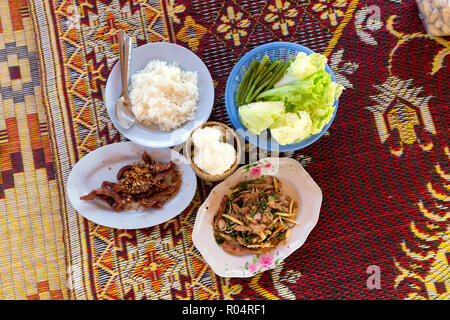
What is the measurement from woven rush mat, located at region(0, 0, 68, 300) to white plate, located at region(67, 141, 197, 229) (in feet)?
0.93

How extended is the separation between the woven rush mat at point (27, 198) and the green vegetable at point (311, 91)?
1.39m

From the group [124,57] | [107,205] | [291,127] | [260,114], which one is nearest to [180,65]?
[124,57]

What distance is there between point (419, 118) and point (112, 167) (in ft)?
5.73

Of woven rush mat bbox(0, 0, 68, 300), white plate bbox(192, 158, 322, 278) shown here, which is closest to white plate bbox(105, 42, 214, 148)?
white plate bbox(192, 158, 322, 278)

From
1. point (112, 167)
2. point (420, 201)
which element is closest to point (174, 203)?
point (112, 167)

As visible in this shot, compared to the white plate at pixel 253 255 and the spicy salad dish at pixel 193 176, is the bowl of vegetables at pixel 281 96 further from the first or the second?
the white plate at pixel 253 255

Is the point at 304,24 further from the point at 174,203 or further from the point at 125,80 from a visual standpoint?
Answer: the point at 174,203

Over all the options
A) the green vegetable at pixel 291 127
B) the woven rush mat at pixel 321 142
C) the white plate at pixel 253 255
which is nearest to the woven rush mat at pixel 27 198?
the woven rush mat at pixel 321 142

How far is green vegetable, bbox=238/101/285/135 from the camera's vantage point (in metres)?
1.64

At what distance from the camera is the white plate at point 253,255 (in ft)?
6.07

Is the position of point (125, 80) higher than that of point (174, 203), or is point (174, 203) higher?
point (125, 80)

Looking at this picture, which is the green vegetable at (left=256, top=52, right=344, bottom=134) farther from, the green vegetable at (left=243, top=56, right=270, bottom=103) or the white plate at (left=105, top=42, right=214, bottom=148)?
the white plate at (left=105, top=42, right=214, bottom=148)

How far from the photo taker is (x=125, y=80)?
1.82 metres

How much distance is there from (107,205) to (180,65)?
0.85 metres
